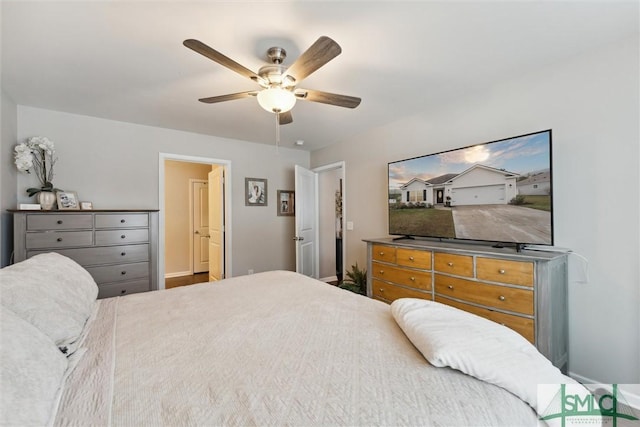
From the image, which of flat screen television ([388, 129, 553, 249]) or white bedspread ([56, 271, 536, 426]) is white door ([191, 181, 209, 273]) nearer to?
flat screen television ([388, 129, 553, 249])

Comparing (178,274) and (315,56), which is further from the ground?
(315,56)

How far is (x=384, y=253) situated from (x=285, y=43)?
2.14 metres

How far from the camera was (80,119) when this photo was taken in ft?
10.3

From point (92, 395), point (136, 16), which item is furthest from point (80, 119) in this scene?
point (92, 395)

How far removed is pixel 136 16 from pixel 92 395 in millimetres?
1907

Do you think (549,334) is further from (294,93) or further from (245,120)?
(245,120)

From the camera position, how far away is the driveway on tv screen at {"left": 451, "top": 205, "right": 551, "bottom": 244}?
208 centimetres

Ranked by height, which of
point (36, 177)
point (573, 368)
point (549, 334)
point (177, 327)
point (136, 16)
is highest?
Result: point (136, 16)

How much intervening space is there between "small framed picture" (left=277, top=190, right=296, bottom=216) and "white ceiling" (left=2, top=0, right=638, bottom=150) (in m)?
2.02

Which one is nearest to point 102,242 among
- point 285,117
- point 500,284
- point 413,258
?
point 285,117

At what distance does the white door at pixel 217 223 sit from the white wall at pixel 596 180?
362 cm

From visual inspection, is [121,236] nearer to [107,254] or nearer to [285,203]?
[107,254]

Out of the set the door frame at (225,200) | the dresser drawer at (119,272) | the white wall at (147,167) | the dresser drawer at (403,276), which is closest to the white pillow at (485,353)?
the dresser drawer at (403,276)

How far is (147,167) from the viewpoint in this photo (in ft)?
11.6
